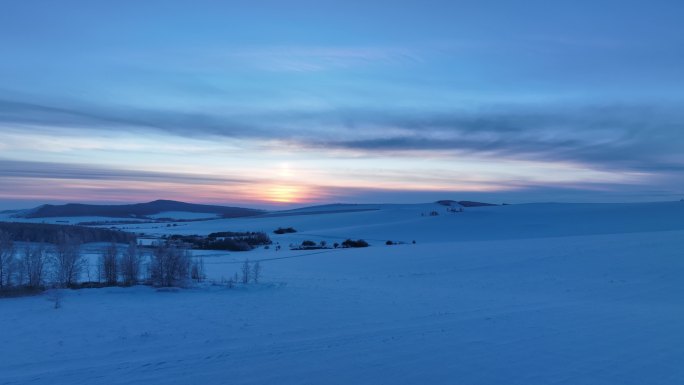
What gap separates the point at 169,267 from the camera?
56.2ft

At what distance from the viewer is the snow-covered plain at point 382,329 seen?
8328 mm

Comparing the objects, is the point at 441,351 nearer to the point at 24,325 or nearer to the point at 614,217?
the point at 24,325

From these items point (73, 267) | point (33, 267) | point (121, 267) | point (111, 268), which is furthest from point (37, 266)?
point (121, 267)

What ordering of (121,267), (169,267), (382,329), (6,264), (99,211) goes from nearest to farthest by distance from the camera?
(382,329) < (6,264) < (169,267) < (121,267) < (99,211)

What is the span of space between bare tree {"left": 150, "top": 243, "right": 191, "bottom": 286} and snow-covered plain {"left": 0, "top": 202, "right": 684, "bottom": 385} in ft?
2.99

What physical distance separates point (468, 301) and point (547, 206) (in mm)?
50162

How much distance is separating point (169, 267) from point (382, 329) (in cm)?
851

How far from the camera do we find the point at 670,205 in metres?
50.6

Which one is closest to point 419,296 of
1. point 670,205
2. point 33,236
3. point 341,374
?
point 341,374

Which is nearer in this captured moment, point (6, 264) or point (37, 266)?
point (6, 264)

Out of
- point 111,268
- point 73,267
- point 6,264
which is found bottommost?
point 111,268

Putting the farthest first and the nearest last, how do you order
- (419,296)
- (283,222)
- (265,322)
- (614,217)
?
(283,222) → (614,217) → (419,296) → (265,322)

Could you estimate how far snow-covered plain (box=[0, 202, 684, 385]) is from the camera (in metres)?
8.33

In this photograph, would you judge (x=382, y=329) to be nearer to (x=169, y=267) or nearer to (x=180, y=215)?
(x=169, y=267)
